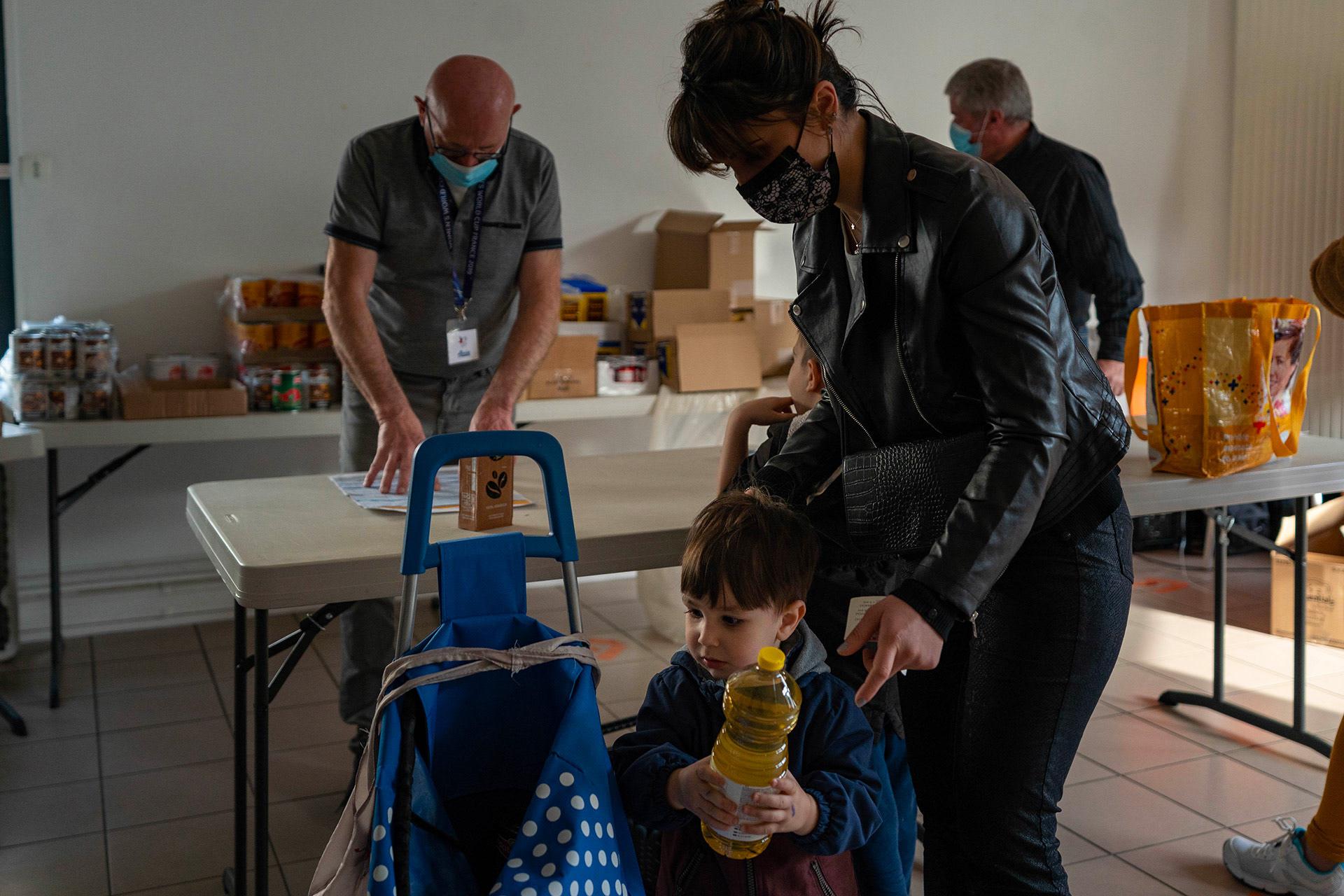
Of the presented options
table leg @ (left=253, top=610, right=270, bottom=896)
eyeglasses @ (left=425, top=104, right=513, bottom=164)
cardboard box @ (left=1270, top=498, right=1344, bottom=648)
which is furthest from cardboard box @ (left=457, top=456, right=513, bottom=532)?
cardboard box @ (left=1270, top=498, right=1344, bottom=648)

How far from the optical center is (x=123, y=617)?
4.10m

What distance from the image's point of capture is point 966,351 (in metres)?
1.32

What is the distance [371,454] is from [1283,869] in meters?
2.25

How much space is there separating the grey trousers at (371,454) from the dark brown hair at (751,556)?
142 cm

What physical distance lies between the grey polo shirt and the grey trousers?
0.17ft

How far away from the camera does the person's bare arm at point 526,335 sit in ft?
8.57

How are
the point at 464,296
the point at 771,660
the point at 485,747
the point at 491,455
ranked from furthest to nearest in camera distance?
1. the point at 464,296
2. the point at 491,455
3. the point at 485,747
4. the point at 771,660

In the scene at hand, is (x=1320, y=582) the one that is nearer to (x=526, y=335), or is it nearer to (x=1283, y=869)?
(x=1283, y=869)

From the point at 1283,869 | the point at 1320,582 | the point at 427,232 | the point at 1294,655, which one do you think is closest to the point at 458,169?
the point at 427,232

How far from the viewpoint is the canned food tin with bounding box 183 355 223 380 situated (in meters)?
3.86

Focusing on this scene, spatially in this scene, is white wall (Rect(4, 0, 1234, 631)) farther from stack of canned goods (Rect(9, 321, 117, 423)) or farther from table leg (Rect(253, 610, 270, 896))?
table leg (Rect(253, 610, 270, 896))

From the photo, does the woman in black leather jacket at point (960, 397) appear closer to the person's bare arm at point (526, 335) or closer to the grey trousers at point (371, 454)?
the person's bare arm at point (526, 335)

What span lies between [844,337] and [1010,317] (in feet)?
0.75

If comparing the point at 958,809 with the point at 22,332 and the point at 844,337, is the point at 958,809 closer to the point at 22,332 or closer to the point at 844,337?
the point at 844,337
